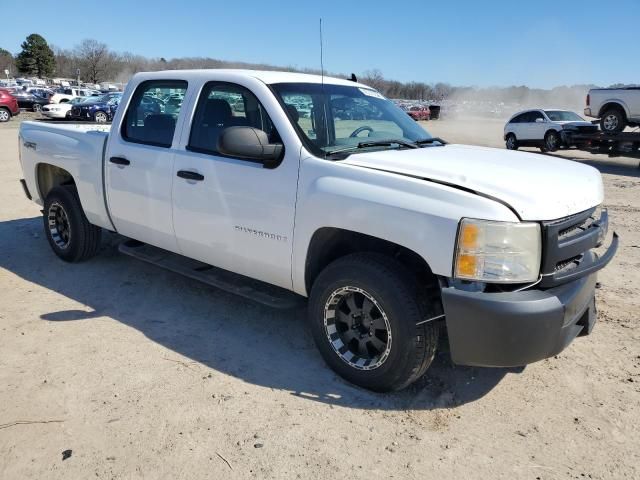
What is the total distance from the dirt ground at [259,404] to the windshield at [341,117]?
1.33 meters

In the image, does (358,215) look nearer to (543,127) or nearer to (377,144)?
(377,144)

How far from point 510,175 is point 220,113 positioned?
2.19 metres

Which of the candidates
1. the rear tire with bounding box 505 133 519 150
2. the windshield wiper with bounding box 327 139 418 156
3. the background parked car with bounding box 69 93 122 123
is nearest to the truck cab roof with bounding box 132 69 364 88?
the windshield wiper with bounding box 327 139 418 156

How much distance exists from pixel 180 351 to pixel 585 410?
268 cm

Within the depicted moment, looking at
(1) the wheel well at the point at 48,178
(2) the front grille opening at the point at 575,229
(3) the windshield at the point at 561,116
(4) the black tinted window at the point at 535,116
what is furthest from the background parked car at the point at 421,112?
(2) the front grille opening at the point at 575,229

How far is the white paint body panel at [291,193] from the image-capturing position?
289 centimetres

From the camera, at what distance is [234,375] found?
3.57 meters

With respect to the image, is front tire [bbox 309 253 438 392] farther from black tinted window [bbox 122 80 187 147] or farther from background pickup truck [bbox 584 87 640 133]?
background pickup truck [bbox 584 87 640 133]

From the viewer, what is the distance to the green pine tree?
107750 mm

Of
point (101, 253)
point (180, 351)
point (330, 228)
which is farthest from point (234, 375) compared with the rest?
point (101, 253)

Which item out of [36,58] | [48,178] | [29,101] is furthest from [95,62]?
[48,178]

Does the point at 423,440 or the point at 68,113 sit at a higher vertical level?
the point at 68,113

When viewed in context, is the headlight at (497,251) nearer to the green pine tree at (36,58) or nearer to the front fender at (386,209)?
the front fender at (386,209)

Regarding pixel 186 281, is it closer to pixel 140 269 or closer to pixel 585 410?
pixel 140 269
